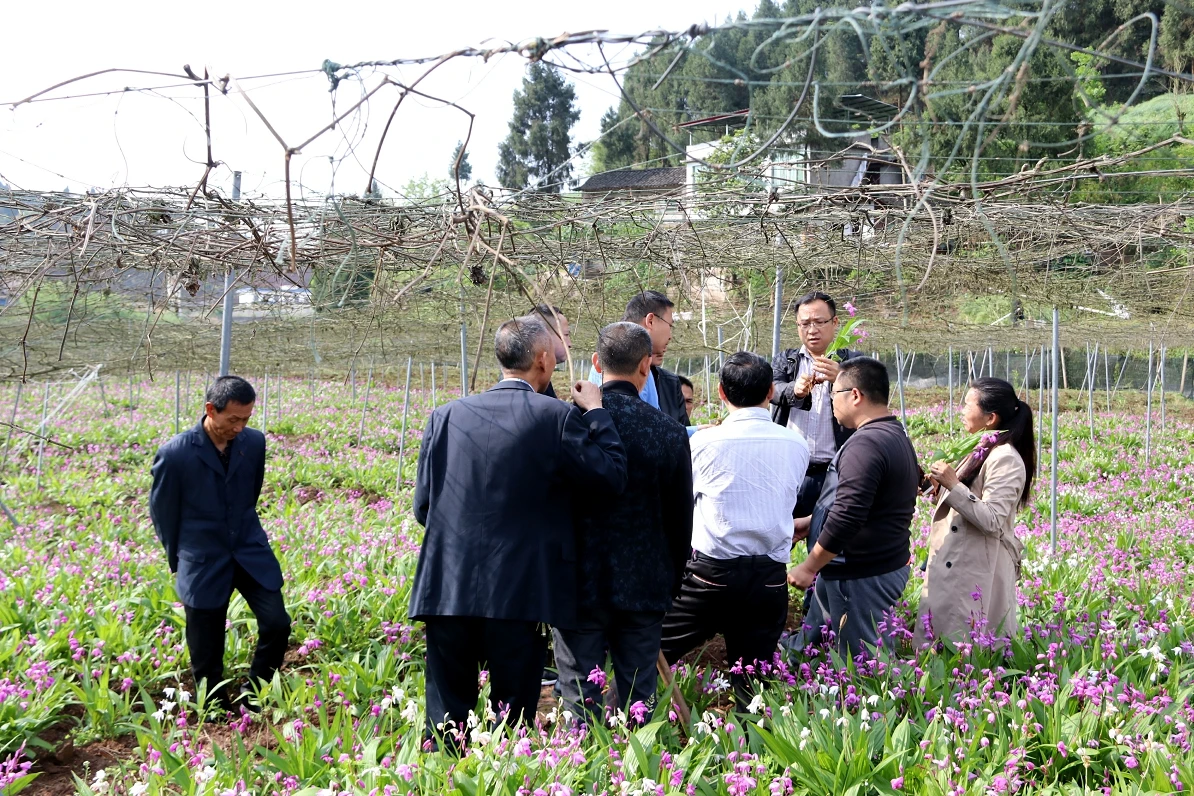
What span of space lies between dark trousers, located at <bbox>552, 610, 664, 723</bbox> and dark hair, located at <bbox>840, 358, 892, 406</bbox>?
51.2 inches

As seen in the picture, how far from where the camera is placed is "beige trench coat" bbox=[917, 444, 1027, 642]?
3.79 m

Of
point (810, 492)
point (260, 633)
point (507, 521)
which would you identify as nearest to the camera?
point (507, 521)

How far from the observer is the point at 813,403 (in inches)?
170

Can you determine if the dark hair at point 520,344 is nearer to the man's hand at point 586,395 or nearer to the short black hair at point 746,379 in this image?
the man's hand at point 586,395

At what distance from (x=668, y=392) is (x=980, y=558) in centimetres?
149

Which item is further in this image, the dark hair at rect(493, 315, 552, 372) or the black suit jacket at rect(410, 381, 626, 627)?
the dark hair at rect(493, 315, 552, 372)

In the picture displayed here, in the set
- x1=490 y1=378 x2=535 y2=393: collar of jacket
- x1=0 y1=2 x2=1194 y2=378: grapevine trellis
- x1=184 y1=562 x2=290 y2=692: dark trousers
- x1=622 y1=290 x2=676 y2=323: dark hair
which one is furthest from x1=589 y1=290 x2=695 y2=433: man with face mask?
x1=184 y1=562 x2=290 y2=692: dark trousers

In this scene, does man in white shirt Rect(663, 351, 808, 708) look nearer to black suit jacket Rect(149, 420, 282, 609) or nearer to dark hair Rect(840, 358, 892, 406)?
dark hair Rect(840, 358, 892, 406)

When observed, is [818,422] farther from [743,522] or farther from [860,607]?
[743,522]

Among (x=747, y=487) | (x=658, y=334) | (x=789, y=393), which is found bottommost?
(x=747, y=487)

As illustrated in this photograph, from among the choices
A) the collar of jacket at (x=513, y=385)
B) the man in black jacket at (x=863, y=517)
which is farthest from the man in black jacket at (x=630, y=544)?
the man in black jacket at (x=863, y=517)

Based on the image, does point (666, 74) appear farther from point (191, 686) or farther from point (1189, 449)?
point (1189, 449)

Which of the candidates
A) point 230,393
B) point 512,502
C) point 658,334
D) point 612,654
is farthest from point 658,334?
point 230,393

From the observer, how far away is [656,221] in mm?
5023
